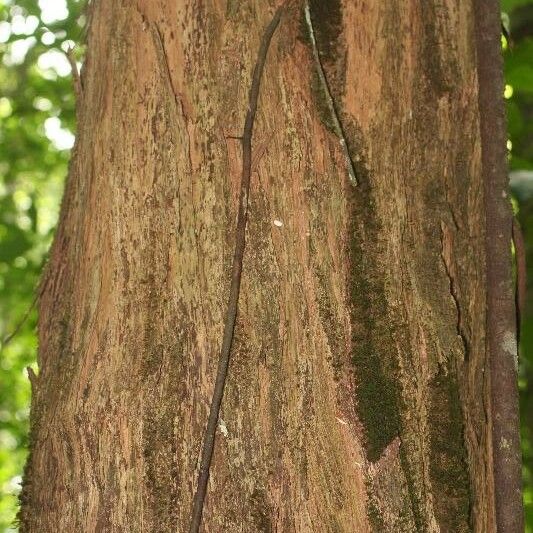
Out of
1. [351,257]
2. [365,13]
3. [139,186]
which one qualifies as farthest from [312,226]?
[365,13]

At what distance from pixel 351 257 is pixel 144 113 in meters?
0.47

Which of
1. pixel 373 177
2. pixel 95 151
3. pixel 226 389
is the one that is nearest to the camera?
pixel 226 389

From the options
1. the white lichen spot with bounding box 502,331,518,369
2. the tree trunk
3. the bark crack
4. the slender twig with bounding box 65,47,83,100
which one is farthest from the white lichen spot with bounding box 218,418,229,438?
the slender twig with bounding box 65,47,83,100

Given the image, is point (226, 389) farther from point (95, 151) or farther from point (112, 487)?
point (95, 151)

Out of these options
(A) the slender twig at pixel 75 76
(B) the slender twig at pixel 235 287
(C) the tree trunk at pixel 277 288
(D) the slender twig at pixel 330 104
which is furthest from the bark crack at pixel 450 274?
(A) the slender twig at pixel 75 76

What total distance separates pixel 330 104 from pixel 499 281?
1.53 feet

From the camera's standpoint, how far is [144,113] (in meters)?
1.28

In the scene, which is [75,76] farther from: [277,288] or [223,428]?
[223,428]

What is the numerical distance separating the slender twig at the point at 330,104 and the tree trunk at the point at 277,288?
12 mm

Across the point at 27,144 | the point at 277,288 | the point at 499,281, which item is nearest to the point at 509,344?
the point at 499,281

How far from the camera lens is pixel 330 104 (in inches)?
47.9

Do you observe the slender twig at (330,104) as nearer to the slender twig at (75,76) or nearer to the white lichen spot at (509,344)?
the white lichen spot at (509,344)

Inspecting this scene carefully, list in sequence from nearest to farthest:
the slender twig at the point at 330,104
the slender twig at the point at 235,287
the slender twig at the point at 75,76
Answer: the slender twig at the point at 235,287 → the slender twig at the point at 330,104 → the slender twig at the point at 75,76

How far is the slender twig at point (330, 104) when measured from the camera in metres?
1.20
